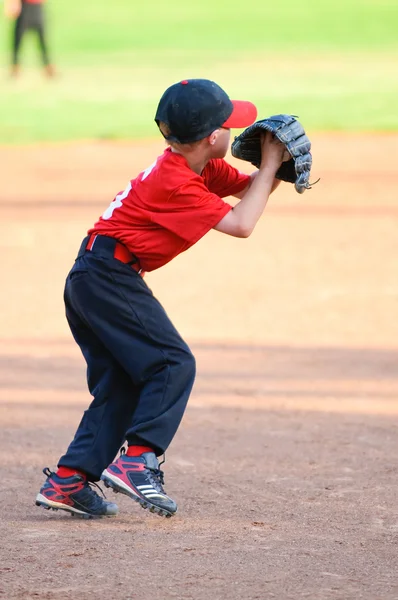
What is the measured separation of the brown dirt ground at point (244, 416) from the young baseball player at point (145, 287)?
196 mm

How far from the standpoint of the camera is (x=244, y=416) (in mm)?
5297

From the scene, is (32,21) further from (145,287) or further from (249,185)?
(145,287)

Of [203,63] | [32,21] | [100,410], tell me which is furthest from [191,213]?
[203,63]

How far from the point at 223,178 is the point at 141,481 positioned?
108cm

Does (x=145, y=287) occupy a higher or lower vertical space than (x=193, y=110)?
lower

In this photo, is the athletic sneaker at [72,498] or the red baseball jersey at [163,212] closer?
the red baseball jersey at [163,212]

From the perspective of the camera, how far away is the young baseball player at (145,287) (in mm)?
3553

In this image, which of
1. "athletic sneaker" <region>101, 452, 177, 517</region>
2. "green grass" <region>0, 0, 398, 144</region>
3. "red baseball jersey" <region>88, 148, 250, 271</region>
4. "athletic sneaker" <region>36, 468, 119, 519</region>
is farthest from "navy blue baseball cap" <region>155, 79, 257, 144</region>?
"green grass" <region>0, 0, 398, 144</region>

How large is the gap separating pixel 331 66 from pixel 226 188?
66.9ft

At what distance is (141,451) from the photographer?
12.1ft

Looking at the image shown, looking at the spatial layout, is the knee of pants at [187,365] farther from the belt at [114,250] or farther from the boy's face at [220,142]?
the boy's face at [220,142]

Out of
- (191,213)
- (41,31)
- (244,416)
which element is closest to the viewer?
(191,213)

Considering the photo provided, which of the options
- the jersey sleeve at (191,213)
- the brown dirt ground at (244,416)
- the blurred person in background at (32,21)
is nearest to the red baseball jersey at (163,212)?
the jersey sleeve at (191,213)

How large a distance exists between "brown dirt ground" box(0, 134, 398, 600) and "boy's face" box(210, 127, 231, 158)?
1213mm
